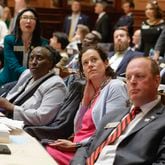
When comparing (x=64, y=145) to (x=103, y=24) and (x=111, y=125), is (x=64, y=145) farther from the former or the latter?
(x=103, y=24)

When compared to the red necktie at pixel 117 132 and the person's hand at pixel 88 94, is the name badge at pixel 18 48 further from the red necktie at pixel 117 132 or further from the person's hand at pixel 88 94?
the red necktie at pixel 117 132

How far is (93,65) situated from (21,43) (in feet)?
7.10

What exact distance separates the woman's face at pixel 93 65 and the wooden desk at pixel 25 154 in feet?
2.83

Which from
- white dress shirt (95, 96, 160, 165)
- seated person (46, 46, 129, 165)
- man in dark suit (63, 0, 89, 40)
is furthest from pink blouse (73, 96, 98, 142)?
man in dark suit (63, 0, 89, 40)

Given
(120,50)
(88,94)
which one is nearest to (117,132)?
(88,94)

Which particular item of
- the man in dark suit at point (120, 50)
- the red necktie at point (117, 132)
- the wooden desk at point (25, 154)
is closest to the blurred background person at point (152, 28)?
the man in dark suit at point (120, 50)

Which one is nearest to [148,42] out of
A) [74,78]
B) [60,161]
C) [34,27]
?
[34,27]

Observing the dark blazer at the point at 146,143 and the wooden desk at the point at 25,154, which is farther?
the dark blazer at the point at 146,143

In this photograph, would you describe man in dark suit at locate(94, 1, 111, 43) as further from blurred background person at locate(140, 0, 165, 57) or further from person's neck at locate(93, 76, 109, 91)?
person's neck at locate(93, 76, 109, 91)

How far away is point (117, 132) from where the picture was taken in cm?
289

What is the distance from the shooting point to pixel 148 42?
317 inches

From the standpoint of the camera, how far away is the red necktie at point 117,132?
288cm

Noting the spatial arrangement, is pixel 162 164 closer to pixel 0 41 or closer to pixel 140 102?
pixel 140 102

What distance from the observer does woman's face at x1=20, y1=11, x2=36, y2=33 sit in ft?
18.5
